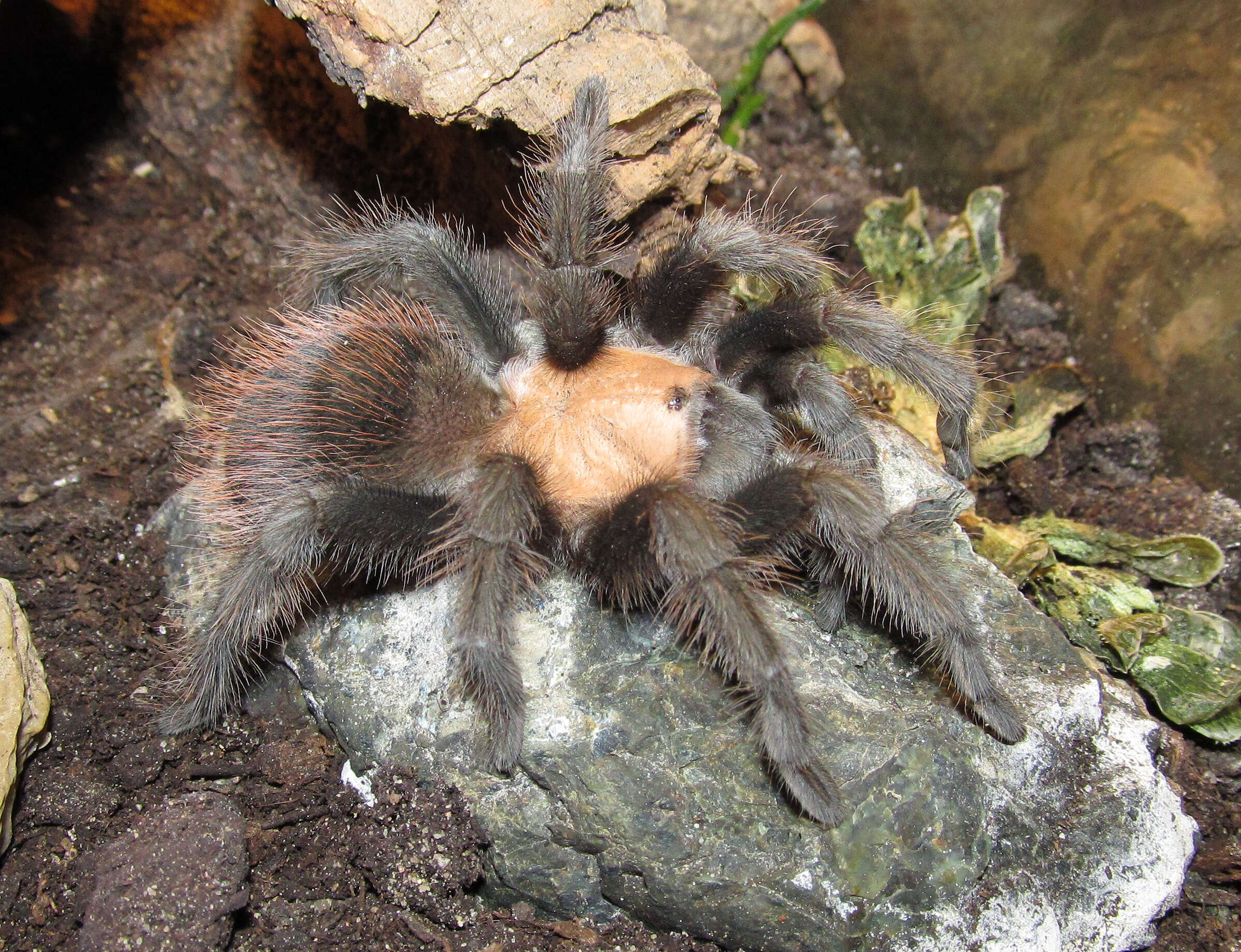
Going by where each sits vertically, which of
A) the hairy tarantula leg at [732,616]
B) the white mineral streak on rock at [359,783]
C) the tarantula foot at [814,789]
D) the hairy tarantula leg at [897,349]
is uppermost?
the hairy tarantula leg at [897,349]

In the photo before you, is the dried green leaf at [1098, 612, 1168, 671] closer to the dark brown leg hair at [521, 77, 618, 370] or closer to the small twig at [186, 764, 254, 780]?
the dark brown leg hair at [521, 77, 618, 370]

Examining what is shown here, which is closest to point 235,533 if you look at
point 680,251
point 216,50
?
point 680,251

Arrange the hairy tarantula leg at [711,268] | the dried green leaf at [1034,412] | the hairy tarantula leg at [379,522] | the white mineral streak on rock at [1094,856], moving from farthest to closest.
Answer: the dried green leaf at [1034,412]
the hairy tarantula leg at [711,268]
the hairy tarantula leg at [379,522]
the white mineral streak on rock at [1094,856]

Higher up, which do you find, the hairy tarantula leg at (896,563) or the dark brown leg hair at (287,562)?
the hairy tarantula leg at (896,563)

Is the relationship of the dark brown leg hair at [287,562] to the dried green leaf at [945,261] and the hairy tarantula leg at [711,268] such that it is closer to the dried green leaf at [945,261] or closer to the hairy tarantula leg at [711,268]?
the hairy tarantula leg at [711,268]

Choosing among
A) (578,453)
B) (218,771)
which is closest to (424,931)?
(218,771)

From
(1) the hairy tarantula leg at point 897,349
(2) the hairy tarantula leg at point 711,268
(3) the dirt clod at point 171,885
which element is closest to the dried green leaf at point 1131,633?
(1) the hairy tarantula leg at point 897,349

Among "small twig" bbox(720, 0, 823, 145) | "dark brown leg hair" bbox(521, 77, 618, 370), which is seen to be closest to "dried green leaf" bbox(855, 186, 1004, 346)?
"small twig" bbox(720, 0, 823, 145)
